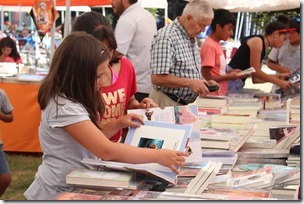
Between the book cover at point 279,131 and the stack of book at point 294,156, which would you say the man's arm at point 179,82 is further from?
the stack of book at point 294,156

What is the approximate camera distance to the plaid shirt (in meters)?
3.45

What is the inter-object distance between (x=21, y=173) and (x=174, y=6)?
16.8 m

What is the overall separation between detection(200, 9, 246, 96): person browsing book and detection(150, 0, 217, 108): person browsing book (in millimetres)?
764

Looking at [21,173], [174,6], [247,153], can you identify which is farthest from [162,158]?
[174,6]

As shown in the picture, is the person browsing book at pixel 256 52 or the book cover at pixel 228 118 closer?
the book cover at pixel 228 118

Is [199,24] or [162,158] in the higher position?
[199,24]

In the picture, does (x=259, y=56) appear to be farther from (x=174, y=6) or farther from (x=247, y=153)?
(x=174, y=6)

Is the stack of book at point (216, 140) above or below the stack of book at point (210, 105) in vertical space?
above

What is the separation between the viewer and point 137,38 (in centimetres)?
419

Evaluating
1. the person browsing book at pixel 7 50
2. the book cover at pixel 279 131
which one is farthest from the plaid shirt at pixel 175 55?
the person browsing book at pixel 7 50

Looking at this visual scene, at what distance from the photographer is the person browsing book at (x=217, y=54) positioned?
14.3 ft

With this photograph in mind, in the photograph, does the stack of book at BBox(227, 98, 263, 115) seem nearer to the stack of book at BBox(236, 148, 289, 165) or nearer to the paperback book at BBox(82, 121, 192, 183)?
the stack of book at BBox(236, 148, 289, 165)

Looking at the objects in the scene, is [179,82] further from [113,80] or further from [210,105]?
[113,80]

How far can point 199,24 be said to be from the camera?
3496 millimetres
